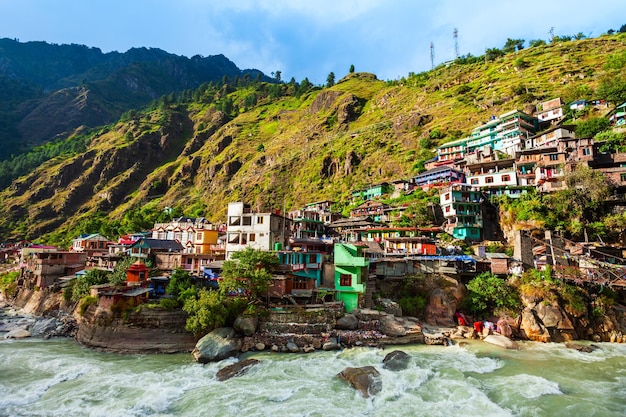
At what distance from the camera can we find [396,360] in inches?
1045

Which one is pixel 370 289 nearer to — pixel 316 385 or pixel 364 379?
pixel 364 379

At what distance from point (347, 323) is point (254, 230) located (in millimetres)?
18525

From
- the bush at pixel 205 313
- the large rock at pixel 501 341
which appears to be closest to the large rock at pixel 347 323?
the bush at pixel 205 313

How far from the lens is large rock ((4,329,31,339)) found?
35.9 meters

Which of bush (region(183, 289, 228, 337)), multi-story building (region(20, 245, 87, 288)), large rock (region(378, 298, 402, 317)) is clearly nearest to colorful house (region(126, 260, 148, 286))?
bush (region(183, 289, 228, 337))

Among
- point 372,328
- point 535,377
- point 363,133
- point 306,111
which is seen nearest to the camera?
point 535,377

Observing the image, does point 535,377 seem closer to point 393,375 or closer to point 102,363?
point 393,375

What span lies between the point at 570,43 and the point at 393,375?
499 feet

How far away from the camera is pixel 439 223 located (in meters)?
57.6

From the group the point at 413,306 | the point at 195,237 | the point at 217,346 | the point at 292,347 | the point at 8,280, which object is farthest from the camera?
the point at 8,280

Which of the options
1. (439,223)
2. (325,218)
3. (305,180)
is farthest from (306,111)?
(439,223)

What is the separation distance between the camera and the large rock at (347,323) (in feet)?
108

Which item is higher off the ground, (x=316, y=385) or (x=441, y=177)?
(x=441, y=177)

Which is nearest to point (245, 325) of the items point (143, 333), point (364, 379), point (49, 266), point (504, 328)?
point (143, 333)
